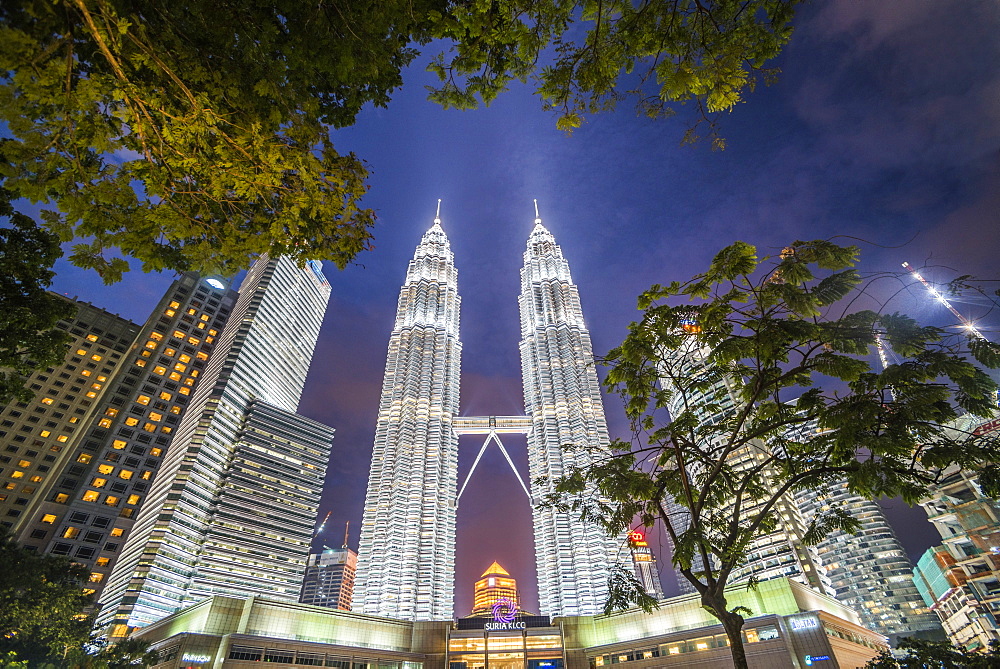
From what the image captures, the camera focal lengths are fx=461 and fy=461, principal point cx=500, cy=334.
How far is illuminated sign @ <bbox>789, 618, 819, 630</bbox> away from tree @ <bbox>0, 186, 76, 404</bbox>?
65.2 m

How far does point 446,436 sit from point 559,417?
26.5 meters

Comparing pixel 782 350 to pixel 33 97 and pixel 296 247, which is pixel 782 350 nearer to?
pixel 296 247

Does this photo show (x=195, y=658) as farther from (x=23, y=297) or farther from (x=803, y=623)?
(x=803, y=623)

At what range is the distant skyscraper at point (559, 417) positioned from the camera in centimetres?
8631

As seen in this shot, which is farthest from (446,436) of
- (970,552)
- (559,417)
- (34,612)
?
(970,552)

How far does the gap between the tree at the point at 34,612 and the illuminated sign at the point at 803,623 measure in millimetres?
61969

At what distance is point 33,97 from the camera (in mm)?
4629

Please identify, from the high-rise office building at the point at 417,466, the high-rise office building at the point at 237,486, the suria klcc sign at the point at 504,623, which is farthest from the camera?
the high-rise office building at the point at 237,486

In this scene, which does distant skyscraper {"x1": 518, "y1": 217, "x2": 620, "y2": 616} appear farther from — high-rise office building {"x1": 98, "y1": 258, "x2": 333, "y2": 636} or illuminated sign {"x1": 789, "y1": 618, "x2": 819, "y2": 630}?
high-rise office building {"x1": 98, "y1": 258, "x2": 333, "y2": 636}

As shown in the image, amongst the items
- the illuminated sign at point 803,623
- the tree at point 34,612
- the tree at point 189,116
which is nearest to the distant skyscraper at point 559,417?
the illuminated sign at point 803,623

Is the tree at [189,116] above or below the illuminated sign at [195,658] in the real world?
above

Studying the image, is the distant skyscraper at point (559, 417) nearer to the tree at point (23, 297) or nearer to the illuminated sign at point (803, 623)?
the illuminated sign at point (803, 623)

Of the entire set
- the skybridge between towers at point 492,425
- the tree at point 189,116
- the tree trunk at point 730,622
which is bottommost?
the tree trunk at point 730,622

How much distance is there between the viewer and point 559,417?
345 feet
